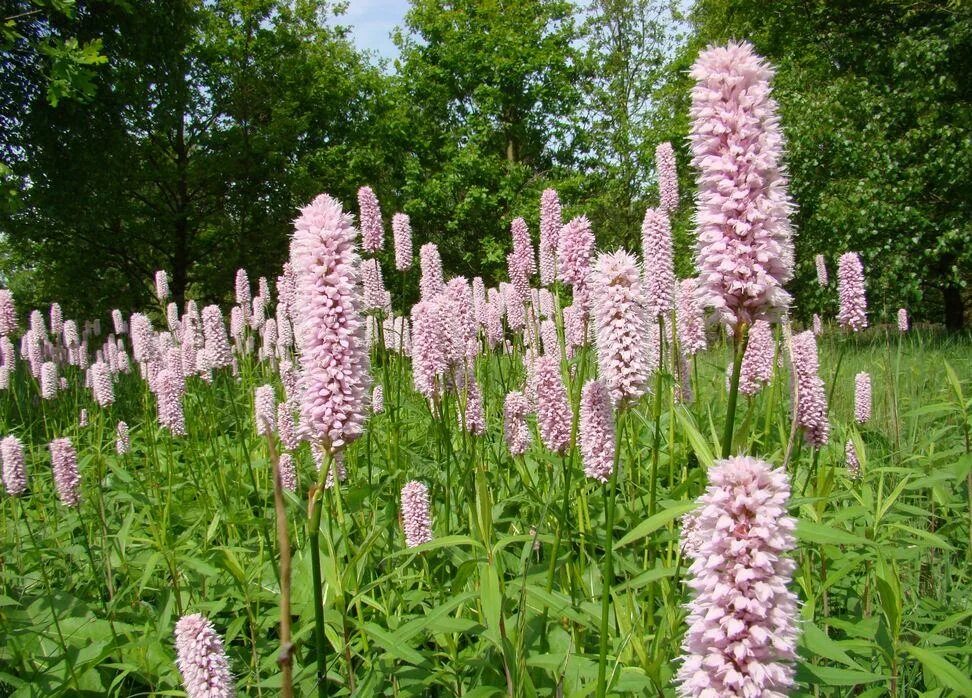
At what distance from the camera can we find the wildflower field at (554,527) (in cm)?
171

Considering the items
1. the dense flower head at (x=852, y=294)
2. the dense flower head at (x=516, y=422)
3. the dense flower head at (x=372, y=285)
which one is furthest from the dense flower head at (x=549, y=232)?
the dense flower head at (x=852, y=294)

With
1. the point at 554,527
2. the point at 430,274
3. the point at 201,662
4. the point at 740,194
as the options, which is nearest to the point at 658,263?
the point at 554,527

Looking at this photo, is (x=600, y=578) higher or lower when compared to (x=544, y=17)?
lower

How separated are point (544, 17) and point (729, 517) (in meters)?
37.1

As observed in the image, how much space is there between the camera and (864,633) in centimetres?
236

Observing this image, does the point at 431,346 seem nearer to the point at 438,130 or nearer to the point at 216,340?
the point at 216,340

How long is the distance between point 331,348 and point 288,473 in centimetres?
217

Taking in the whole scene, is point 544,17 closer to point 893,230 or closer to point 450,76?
point 450,76

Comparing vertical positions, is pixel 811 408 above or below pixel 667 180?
below

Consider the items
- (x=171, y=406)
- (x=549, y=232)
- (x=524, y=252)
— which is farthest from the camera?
(x=524, y=252)

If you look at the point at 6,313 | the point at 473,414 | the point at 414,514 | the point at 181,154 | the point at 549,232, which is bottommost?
the point at 414,514

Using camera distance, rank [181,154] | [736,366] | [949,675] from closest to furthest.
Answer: [736,366] < [949,675] < [181,154]

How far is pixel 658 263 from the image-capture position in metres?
3.65

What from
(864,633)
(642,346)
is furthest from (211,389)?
(864,633)
